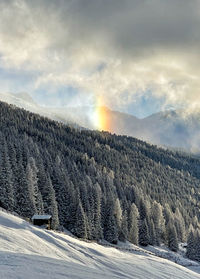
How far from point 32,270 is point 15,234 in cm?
1313

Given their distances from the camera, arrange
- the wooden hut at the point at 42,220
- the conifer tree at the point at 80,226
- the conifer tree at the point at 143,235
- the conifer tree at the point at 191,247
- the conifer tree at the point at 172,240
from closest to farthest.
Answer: the wooden hut at the point at 42,220
the conifer tree at the point at 80,226
the conifer tree at the point at 191,247
the conifer tree at the point at 143,235
the conifer tree at the point at 172,240

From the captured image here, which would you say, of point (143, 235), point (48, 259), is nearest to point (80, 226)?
point (143, 235)

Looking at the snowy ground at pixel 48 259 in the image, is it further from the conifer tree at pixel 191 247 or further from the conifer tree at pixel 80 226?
the conifer tree at pixel 191 247

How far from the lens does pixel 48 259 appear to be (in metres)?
22.5

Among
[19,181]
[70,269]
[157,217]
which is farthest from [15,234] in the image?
[157,217]

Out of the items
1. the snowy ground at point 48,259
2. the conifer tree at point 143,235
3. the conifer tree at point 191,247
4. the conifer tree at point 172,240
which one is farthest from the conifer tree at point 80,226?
the conifer tree at point 172,240

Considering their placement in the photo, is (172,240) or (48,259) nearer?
(48,259)

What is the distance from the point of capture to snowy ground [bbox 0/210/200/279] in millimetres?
17781

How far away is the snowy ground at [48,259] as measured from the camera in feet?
58.3

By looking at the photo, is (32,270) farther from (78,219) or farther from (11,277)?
(78,219)

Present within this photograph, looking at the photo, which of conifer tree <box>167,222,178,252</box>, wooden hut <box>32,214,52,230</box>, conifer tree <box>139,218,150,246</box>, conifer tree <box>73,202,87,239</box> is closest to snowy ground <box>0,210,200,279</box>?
wooden hut <box>32,214,52,230</box>

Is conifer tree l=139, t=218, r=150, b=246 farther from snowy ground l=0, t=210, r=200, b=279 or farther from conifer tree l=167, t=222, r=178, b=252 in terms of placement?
snowy ground l=0, t=210, r=200, b=279

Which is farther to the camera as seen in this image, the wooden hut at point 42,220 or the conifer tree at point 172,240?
the conifer tree at point 172,240

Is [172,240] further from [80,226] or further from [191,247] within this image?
[80,226]
